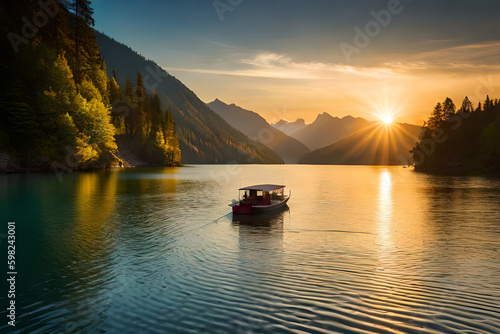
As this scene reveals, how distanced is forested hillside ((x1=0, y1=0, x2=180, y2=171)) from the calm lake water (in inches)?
2300

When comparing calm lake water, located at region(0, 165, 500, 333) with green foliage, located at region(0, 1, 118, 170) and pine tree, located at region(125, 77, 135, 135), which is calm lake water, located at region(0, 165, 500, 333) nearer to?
green foliage, located at region(0, 1, 118, 170)

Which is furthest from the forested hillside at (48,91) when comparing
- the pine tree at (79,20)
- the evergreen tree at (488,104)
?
the evergreen tree at (488,104)

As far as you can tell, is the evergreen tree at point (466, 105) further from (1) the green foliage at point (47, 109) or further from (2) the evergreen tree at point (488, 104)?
(1) the green foliage at point (47, 109)

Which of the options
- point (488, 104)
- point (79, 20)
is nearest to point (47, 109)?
point (79, 20)

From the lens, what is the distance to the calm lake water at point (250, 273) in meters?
12.7

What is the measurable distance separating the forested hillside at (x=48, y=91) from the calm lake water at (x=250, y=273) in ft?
192

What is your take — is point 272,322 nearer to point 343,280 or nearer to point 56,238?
point 343,280

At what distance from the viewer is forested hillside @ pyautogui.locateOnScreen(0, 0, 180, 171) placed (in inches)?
3425

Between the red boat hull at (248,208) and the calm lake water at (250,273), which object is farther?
the red boat hull at (248,208)

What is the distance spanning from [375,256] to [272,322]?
44.7 feet

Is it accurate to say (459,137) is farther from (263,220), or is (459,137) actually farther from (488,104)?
(263,220)

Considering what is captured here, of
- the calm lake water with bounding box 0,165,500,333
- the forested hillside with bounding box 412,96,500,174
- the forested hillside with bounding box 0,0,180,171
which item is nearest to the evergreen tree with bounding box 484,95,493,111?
the forested hillside with bounding box 412,96,500,174

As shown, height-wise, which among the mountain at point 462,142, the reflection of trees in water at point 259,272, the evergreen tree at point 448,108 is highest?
the evergreen tree at point 448,108

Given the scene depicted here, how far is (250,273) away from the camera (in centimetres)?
1891
